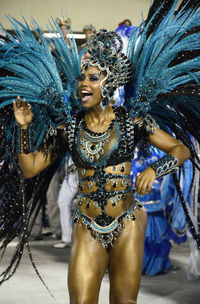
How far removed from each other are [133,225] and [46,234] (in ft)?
19.6

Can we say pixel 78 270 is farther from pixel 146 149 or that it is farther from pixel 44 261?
pixel 44 261

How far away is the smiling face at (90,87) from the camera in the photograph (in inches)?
121

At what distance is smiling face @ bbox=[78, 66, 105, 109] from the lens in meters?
3.09

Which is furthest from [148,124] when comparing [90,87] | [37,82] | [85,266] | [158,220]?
[158,220]

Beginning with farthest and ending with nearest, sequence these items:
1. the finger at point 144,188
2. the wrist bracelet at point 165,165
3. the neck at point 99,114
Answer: the neck at point 99,114
the wrist bracelet at point 165,165
the finger at point 144,188

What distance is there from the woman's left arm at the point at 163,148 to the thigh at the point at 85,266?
18.1 inches

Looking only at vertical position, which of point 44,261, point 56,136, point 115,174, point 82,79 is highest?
point 82,79

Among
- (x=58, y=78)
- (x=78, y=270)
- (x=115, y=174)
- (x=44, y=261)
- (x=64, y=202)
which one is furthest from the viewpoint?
(x=64, y=202)

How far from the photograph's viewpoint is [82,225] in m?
3.08

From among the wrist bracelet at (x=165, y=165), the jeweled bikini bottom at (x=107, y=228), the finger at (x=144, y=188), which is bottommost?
the jeweled bikini bottom at (x=107, y=228)

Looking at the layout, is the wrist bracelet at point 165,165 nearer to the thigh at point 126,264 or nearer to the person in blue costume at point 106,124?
the person in blue costume at point 106,124

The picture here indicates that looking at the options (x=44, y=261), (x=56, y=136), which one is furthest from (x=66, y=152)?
(x=44, y=261)

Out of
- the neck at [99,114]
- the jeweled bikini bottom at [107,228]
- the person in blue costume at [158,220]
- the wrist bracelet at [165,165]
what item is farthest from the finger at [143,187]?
the person in blue costume at [158,220]

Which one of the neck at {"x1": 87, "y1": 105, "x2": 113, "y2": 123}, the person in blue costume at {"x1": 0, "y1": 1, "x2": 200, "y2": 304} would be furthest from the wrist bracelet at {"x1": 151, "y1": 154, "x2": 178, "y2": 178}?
the neck at {"x1": 87, "y1": 105, "x2": 113, "y2": 123}
